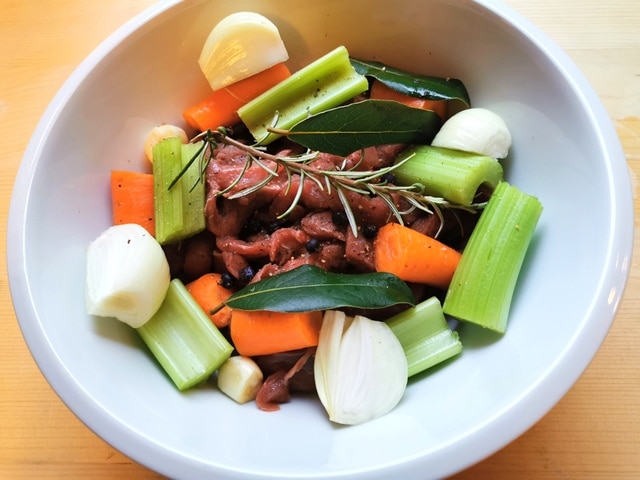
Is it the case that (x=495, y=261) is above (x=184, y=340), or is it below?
above

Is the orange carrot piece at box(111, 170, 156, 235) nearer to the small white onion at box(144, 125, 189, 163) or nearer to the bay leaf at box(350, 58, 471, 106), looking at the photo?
the small white onion at box(144, 125, 189, 163)

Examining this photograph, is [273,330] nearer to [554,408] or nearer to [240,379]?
[240,379]

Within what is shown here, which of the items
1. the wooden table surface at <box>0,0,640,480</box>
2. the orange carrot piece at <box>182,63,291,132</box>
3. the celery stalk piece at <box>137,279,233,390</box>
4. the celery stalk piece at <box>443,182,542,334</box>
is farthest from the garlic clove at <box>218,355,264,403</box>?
the orange carrot piece at <box>182,63,291,132</box>

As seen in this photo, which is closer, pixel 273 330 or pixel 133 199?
pixel 273 330

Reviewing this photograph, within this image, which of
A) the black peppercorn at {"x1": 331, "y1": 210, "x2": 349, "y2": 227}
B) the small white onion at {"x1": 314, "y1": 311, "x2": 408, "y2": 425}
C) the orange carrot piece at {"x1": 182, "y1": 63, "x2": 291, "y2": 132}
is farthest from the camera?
the orange carrot piece at {"x1": 182, "y1": 63, "x2": 291, "y2": 132}

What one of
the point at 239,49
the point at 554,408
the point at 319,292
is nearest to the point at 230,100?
the point at 239,49

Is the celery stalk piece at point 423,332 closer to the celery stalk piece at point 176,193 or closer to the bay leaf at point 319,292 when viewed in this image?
the bay leaf at point 319,292

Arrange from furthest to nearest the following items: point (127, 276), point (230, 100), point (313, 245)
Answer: point (230, 100) < point (313, 245) < point (127, 276)

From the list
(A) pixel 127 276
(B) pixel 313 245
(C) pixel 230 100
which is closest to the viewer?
(A) pixel 127 276
